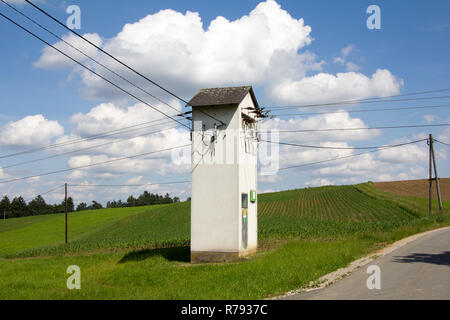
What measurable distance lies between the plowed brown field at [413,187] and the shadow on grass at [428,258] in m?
45.2

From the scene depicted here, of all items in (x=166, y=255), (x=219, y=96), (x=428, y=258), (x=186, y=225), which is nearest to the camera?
(x=428, y=258)

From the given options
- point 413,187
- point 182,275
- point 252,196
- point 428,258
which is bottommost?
point 182,275

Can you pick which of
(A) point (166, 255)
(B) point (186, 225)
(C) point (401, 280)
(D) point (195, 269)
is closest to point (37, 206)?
(B) point (186, 225)

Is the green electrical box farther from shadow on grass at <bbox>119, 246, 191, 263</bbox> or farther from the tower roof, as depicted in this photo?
the tower roof

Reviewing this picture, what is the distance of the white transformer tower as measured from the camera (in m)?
19.7

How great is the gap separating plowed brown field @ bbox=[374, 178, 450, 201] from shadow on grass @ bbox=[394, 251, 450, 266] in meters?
45.2

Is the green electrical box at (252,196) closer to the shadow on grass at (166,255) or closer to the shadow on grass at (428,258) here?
the shadow on grass at (166,255)

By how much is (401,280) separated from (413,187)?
63.0 metres

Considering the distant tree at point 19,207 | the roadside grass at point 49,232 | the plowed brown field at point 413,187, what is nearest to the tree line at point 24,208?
the distant tree at point 19,207

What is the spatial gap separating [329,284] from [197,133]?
10763mm

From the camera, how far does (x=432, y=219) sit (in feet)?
108

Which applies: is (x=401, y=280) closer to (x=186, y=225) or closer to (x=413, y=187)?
(x=186, y=225)

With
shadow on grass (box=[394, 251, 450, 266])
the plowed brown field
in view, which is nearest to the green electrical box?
shadow on grass (box=[394, 251, 450, 266])

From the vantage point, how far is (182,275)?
15906mm
